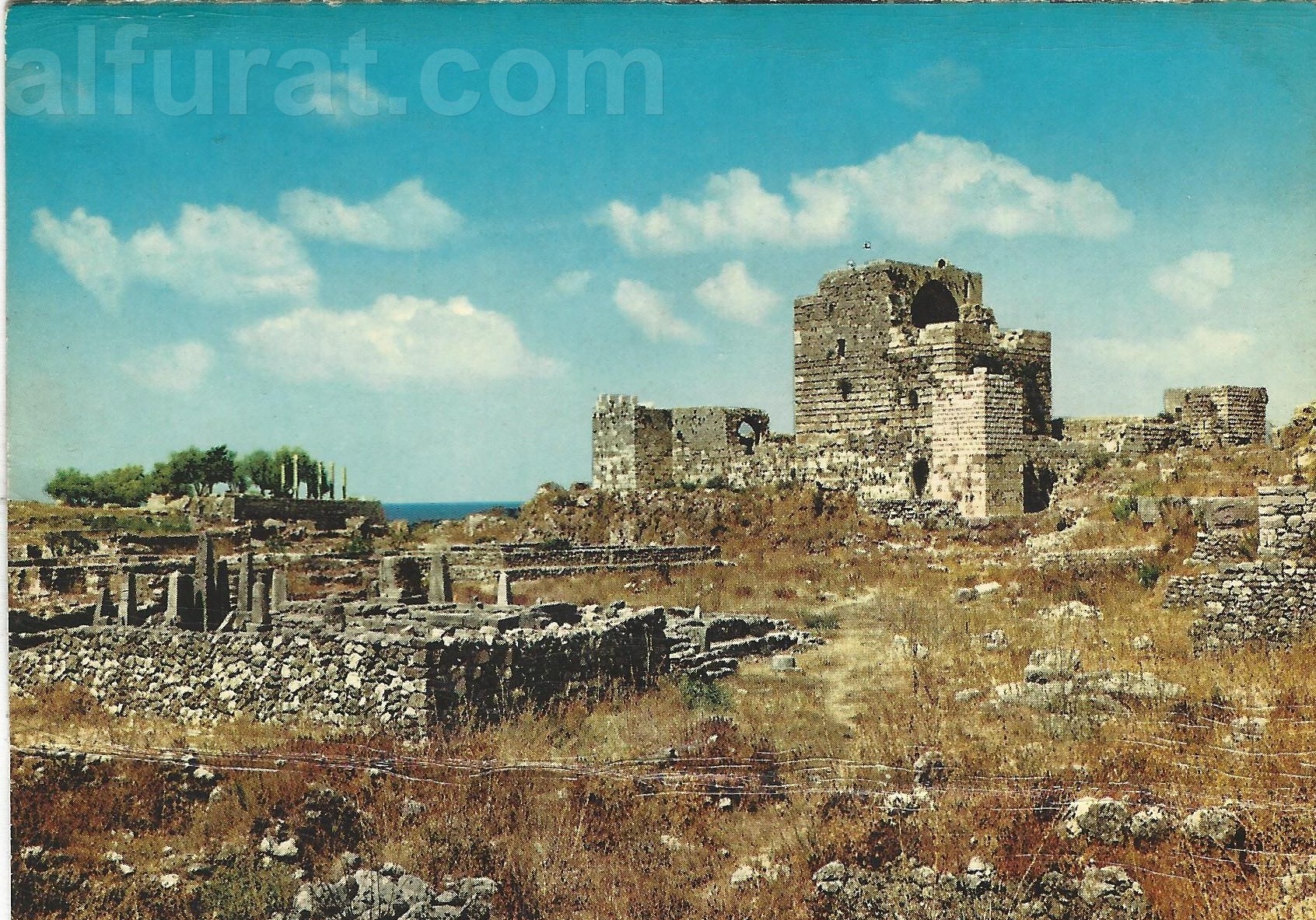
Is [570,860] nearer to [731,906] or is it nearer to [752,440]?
[731,906]

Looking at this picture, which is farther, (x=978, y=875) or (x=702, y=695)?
(x=702, y=695)

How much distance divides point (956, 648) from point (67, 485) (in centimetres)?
1233

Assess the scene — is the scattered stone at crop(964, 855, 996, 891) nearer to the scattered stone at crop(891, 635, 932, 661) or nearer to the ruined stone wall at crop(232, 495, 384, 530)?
the scattered stone at crop(891, 635, 932, 661)

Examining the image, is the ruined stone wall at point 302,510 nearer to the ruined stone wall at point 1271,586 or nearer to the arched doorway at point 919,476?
the arched doorway at point 919,476

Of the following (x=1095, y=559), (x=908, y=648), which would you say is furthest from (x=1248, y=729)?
(x=1095, y=559)

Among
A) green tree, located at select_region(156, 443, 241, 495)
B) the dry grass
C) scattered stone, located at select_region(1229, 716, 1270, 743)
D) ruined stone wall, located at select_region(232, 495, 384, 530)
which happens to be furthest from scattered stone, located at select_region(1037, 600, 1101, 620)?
green tree, located at select_region(156, 443, 241, 495)

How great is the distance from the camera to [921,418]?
2408 centimetres

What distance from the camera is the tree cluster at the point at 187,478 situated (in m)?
16.8

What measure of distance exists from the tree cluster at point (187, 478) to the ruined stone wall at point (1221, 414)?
1990 centimetres

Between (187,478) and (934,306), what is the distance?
21886 mm

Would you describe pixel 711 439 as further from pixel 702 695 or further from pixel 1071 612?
pixel 702 695

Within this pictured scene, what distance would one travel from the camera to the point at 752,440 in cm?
2919

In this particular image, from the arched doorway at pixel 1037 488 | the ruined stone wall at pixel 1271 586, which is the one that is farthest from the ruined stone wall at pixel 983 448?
the ruined stone wall at pixel 1271 586

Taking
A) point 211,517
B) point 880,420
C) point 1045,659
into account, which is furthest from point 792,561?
point 211,517
